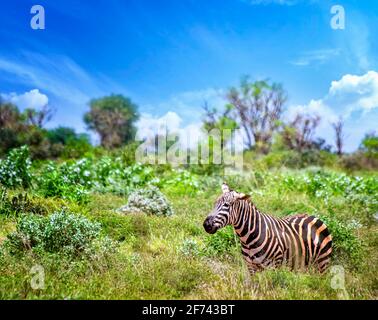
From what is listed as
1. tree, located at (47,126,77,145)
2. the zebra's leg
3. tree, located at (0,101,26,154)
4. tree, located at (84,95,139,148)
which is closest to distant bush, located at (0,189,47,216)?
tree, located at (84,95,139,148)

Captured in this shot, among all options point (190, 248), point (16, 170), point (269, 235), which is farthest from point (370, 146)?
point (269, 235)

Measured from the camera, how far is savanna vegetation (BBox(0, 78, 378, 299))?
4531mm

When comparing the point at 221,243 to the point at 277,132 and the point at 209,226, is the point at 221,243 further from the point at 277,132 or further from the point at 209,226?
the point at 277,132

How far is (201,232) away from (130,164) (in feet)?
22.0

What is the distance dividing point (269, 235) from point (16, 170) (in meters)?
6.36

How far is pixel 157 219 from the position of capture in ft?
22.7

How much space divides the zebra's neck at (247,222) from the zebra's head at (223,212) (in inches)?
2.4

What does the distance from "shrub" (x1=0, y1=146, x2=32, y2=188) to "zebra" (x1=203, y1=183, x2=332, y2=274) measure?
591 centimetres

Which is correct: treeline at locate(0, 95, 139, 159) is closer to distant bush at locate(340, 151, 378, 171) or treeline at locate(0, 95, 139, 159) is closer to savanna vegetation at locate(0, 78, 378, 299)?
savanna vegetation at locate(0, 78, 378, 299)

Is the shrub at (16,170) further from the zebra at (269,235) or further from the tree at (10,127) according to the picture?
the zebra at (269,235)

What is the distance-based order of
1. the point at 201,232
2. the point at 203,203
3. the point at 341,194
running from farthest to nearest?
the point at 341,194 → the point at 203,203 → the point at 201,232
